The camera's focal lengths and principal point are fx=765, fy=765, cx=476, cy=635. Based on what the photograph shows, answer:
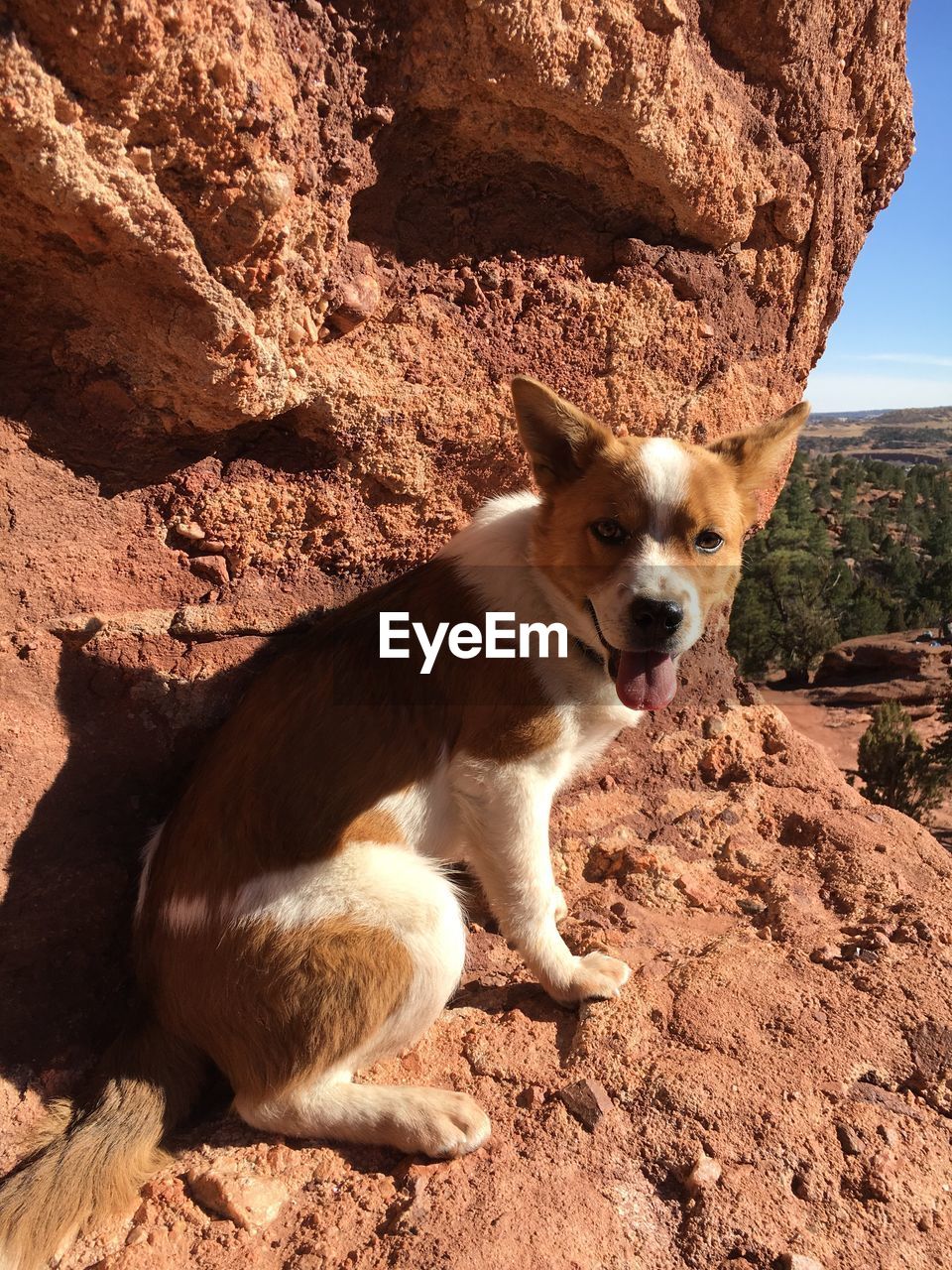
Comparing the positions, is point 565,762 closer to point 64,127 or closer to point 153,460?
point 153,460

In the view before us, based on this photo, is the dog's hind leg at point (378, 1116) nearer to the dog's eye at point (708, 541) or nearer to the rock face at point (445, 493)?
the rock face at point (445, 493)

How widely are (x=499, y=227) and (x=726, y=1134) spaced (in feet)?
11.9

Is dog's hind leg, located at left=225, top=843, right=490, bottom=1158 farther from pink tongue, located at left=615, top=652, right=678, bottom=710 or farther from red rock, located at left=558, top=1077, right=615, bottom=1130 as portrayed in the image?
pink tongue, located at left=615, top=652, right=678, bottom=710

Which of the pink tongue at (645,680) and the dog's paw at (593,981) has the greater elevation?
the pink tongue at (645,680)

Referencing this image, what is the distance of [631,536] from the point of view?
2727 millimetres

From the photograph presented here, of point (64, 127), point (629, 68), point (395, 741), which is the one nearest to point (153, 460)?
point (64, 127)

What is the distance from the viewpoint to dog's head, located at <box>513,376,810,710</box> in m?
2.57

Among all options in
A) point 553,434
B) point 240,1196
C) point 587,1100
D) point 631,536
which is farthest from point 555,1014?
point 553,434

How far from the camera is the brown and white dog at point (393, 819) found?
2.41 meters

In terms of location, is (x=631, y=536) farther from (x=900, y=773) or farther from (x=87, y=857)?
(x=900, y=773)

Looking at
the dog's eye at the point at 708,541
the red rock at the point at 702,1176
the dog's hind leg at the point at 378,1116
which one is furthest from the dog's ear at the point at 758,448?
the dog's hind leg at the point at 378,1116

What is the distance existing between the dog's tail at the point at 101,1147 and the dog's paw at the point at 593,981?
131 centimetres

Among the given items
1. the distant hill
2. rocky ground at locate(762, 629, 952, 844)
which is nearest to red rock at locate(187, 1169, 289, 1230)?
rocky ground at locate(762, 629, 952, 844)

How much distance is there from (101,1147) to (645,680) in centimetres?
223
